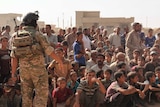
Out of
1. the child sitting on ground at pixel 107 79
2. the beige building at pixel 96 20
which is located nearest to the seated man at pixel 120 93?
the child sitting on ground at pixel 107 79

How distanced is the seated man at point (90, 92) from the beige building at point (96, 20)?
22.2 m

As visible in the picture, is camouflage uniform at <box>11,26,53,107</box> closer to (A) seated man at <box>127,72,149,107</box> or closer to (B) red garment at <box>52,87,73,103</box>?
(B) red garment at <box>52,87,73,103</box>

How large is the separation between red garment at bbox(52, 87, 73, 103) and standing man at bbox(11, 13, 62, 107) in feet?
3.73

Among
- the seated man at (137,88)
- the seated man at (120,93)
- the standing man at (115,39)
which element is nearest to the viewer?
the seated man at (120,93)

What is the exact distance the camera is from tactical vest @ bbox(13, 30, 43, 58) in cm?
475

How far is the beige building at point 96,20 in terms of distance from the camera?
28902 mm

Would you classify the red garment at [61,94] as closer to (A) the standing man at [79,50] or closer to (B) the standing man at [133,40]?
(A) the standing man at [79,50]

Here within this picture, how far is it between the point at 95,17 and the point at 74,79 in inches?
941

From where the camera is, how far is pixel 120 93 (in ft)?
19.9

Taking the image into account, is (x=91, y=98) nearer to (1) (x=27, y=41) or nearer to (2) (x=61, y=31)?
(1) (x=27, y=41)

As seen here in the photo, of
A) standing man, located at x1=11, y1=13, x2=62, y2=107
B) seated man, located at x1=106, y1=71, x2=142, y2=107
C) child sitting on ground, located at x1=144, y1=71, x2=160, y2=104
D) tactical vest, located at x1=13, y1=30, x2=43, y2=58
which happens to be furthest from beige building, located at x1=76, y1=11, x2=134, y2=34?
tactical vest, located at x1=13, y1=30, x2=43, y2=58

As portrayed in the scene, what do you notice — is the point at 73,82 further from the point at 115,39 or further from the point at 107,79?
the point at 115,39

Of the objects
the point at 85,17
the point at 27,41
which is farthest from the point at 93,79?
the point at 85,17

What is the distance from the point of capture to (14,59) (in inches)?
198
